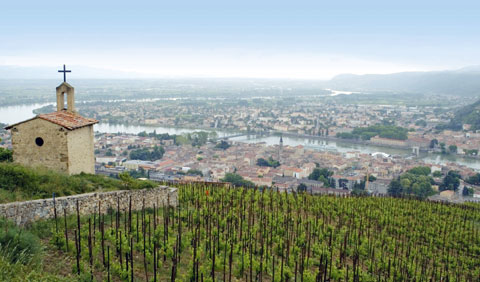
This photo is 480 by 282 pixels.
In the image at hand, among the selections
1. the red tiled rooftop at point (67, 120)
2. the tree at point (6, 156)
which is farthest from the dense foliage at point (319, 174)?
the tree at point (6, 156)

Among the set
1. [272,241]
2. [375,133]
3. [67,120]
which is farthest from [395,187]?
[375,133]

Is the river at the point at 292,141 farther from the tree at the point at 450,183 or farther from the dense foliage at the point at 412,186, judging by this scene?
the dense foliage at the point at 412,186

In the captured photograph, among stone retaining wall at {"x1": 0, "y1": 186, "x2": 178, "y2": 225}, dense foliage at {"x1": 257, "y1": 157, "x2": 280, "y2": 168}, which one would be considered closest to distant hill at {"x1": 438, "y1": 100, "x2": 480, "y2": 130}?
dense foliage at {"x1": 257, "y1": 157, "x2": 280, "y2": 168}

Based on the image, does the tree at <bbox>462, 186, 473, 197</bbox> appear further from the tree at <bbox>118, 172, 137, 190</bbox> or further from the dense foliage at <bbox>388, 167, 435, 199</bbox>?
the tree at <bbox>118, 172, 137, 190</bbox>

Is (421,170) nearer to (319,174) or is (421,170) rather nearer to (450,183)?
(450,183)

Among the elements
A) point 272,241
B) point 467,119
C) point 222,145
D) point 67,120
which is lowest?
point 222,145

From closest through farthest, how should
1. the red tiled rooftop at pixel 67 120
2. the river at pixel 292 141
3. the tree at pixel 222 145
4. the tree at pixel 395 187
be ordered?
the red tiled rooftop at pixel 67 120 < the tree at pixel 395 187 < the river at pixel 292 141 < the tree at pixel 222 145
